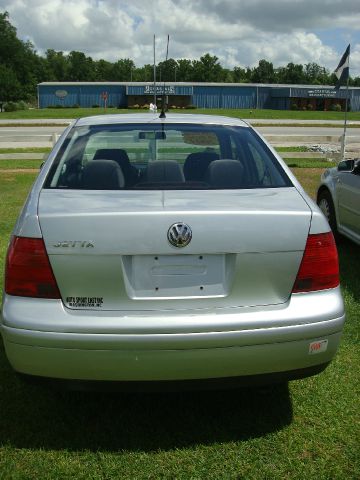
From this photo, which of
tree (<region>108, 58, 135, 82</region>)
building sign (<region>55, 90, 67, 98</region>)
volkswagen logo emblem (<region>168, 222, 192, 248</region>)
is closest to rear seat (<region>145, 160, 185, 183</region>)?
volkswagen logo emblem (<region>168, 222, 192, 248</region>)

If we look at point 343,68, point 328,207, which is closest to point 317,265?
point 328,207

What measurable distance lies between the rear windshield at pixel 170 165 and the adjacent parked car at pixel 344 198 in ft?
8.11

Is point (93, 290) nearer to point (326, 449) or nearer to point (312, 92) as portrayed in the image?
point (326, 449)

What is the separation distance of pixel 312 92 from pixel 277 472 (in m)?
79.1

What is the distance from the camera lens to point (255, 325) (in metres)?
2.53

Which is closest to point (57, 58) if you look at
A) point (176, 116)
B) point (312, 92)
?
point (312, 92)

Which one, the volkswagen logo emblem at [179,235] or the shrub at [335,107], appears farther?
the shrub at [335,107]

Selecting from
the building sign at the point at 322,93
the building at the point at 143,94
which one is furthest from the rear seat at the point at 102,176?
the building sign at the point at 322,93

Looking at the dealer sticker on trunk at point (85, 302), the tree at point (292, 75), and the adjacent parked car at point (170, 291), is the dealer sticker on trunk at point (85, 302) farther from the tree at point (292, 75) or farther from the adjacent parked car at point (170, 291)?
the tree at point (292, 75)

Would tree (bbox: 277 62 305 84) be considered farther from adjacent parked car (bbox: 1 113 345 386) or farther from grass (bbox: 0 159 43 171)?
adjacent parked car (bbox: 1 113 345 386)

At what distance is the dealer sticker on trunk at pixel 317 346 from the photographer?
2635mm

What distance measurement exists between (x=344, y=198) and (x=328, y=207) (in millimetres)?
644

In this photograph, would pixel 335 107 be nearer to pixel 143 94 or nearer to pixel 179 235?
pixel 143 94

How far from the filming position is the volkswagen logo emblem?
97.4 inches
